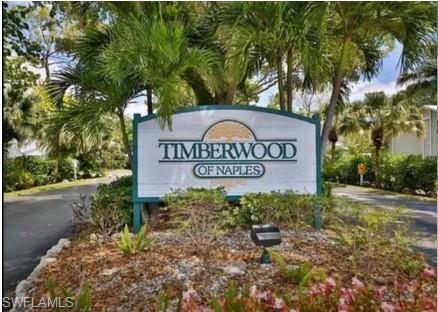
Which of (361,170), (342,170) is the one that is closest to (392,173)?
(361,170)

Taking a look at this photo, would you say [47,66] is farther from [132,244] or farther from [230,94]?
[230,94]

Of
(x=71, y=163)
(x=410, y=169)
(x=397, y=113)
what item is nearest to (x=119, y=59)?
(x=71, y=163)

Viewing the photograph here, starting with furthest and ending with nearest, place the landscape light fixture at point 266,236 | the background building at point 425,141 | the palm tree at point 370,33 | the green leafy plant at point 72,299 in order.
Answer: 1. the palm tree at point 370,33
2. the landscape light fixture at point 266,236
3. the background building at point 425,141
4. the green leafy plant at point 72,299

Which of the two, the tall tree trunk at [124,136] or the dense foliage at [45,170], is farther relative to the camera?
the dense foliage at [45,170]

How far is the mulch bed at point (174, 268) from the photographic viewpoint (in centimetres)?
212

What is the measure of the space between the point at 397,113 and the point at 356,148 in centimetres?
68

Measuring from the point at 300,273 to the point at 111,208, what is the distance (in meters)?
1.61

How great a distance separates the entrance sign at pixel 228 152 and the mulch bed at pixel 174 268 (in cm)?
37

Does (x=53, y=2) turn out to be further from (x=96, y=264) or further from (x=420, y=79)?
(x=420, y=79)

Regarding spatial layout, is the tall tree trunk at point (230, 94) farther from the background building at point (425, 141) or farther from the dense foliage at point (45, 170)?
the background building at point (425, 141)

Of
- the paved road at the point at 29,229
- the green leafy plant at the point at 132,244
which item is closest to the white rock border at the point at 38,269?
the paved road at the point at 29,229

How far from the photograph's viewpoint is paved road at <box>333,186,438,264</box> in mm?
2332

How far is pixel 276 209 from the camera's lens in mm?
2842

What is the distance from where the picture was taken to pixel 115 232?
308 centimetres
